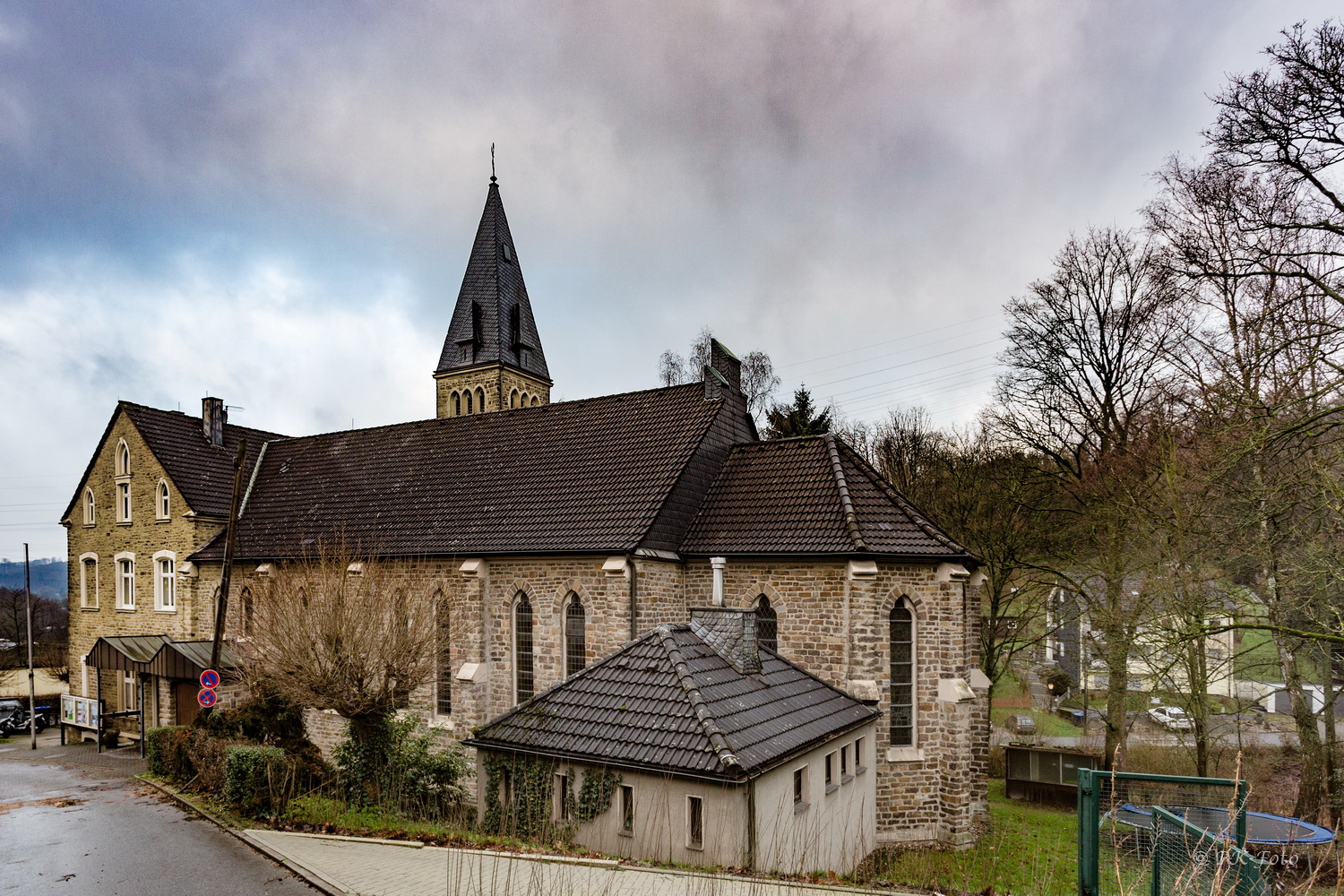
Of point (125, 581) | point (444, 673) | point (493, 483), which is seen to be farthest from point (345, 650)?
point (125, 581)

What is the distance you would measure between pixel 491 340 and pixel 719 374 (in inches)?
819

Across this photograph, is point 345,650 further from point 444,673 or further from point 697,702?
point 697,702

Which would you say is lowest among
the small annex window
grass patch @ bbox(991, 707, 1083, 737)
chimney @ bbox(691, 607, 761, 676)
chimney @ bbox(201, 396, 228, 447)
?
grass patch @ bbox(991, 707, 1083, 737)

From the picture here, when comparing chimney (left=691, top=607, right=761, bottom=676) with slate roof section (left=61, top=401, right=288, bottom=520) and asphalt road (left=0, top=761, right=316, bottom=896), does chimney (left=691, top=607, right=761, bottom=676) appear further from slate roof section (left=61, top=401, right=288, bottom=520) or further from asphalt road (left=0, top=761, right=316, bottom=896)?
slate roof section (left=61, top=401, right=288, bottom=520)

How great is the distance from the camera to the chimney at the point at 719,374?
19.8 m

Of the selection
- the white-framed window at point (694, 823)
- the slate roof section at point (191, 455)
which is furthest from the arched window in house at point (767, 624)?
the slate roof section at point (191, 455)

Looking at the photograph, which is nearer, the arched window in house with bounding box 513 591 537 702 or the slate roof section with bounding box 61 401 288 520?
the arched window in house with bounding box 513 591 537 702

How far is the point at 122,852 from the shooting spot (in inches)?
433

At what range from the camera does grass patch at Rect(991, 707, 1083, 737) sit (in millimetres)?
30297

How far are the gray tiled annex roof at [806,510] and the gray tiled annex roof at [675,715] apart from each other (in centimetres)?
339

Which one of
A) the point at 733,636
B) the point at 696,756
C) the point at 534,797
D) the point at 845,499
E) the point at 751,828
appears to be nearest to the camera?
the point at 751,828

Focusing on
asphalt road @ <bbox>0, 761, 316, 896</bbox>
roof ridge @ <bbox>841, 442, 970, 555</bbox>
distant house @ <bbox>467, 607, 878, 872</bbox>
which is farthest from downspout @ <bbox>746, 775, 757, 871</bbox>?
roof ridge @ <bbox>841, 442, 970, 555</bbox>

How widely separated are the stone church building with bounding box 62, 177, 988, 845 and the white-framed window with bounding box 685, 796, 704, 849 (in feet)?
17.6

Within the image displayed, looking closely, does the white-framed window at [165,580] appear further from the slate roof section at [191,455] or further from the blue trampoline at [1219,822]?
the blue trampoline at [1219,822]
